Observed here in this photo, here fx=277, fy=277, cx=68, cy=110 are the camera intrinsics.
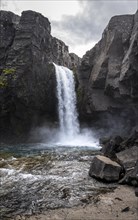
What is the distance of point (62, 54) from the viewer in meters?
63.5

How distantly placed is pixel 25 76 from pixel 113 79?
48.6 ft

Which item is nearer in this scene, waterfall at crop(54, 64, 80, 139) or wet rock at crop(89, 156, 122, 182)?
wet rock at crop(89, 156, 122, 182)

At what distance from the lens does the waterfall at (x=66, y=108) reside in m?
47.1

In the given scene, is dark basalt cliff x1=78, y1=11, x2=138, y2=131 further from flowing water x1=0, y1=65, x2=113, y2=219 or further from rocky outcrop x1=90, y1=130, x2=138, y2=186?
flowing water x1=0, y1=65, x2=113, y2=219

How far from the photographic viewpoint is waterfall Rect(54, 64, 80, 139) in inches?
1855

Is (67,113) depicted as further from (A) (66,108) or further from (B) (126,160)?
(B) (126,160)

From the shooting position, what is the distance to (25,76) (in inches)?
1820

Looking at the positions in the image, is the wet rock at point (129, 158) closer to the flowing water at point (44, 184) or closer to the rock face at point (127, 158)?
the rock face at point (127, 158)

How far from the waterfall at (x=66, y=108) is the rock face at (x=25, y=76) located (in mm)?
1128

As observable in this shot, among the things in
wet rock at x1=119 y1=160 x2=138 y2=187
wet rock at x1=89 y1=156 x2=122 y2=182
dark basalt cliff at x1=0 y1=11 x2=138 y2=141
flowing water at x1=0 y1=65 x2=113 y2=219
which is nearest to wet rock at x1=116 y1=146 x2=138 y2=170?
wet rock at x1=89 y1=156 x2=122 y2=182

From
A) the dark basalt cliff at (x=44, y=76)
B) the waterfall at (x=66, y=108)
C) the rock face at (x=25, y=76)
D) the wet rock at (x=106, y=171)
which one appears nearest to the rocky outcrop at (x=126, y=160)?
the wet rock at (x=106, y=171)

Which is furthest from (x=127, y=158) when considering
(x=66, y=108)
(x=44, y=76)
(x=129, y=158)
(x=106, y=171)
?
(x=44, y=76)

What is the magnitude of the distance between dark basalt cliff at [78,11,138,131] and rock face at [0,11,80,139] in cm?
656

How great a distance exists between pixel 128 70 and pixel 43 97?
17023 millimetres
